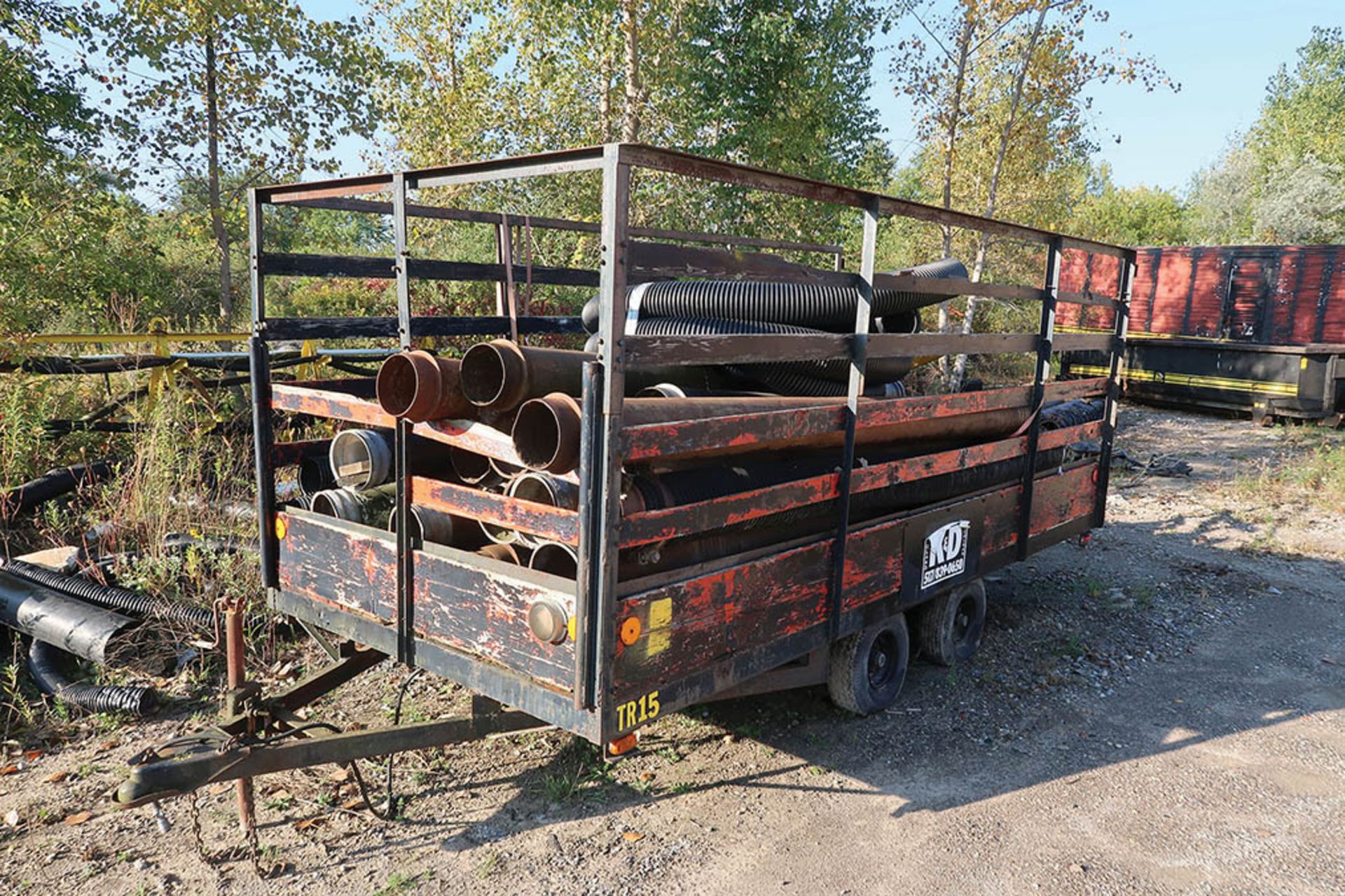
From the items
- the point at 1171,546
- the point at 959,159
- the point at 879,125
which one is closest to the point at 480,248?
the point at 879,125

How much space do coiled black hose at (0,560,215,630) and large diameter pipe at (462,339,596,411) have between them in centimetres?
247

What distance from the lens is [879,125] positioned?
1445 centimetres

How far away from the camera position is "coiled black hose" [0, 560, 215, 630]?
14.1 ft

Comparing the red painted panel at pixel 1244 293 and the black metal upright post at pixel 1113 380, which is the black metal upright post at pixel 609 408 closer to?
the black metal upright post at pixel 1113 380

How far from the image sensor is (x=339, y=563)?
3283 millimetres

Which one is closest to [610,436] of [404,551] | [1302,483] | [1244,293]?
[404,551]

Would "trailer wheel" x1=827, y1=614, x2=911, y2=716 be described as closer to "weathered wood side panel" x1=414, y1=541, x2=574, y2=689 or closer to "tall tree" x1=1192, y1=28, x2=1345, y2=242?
"weathered wood side panel" x1=414, y1=541, x2=574, y2=689

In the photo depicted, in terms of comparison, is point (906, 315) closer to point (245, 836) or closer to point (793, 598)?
point (793, 598)

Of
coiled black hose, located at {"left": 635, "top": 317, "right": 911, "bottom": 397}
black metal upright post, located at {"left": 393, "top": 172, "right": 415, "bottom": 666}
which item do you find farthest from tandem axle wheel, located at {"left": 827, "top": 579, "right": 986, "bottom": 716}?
black metal upright post, located at {"left": 393, "top": 172, "right": 415, "bottom": 666}

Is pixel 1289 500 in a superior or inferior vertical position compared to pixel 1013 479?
inferior

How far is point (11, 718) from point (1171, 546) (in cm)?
819

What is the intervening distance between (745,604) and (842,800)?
3.58 feet

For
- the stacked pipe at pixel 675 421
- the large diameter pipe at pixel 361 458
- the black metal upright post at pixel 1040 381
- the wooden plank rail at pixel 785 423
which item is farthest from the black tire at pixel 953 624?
the large diameter pipe at pixel 361 458

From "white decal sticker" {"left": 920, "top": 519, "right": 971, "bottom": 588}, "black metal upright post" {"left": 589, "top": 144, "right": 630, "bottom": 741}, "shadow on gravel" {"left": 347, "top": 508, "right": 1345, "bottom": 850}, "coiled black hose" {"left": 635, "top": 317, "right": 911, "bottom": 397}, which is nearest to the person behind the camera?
"black metal upright post" {"left": 589, "top": 144, "right": 630, "bottom": 741}
